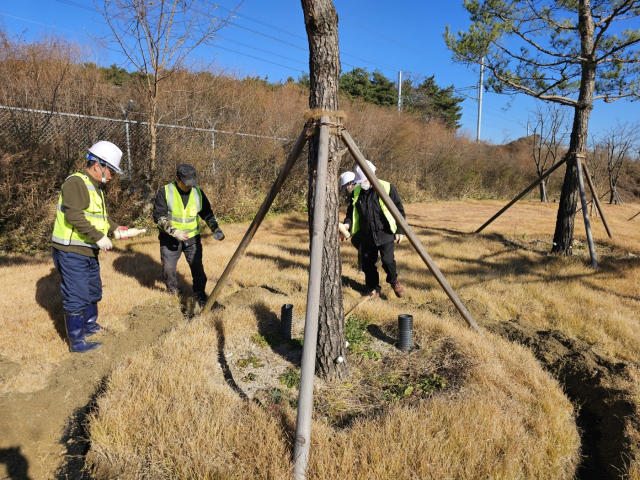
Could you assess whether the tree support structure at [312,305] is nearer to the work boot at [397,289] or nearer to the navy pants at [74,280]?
the navy pants at [74,280]

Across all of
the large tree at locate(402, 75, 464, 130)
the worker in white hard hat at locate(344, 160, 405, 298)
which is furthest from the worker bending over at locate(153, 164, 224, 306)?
the large tree at locate(402, 75, 464, 130)

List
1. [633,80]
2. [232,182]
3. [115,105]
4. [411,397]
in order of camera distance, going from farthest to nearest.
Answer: [232,182], [115,105], [633,80], [411,397]

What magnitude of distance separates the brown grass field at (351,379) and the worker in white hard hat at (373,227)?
14.0 inches

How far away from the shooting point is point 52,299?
4.87m

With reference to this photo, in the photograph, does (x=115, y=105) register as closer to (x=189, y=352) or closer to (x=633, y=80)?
(x=189, y=352)

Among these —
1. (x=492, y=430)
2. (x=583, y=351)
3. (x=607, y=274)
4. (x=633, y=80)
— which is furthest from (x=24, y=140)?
(x=633, y=80)

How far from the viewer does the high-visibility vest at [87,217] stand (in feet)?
12.4

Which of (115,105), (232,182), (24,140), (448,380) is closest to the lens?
(448,380)

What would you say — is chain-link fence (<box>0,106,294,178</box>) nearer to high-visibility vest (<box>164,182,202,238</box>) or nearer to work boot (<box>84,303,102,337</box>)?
high-visibility vest (<box>164,182,202,238</box>)

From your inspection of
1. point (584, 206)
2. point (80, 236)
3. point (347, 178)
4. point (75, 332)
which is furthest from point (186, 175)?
point (584, 206)

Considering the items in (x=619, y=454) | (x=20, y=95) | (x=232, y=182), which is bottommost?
(x=619, y=454)

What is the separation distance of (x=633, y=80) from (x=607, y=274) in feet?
15.0

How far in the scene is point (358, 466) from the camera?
7.30 ft

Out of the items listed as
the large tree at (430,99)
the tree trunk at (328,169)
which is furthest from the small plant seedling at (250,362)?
the large tree at (430,99)
